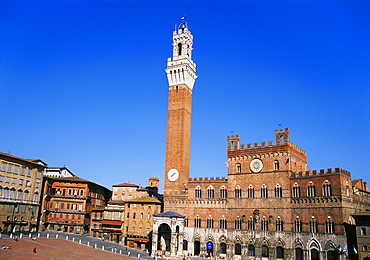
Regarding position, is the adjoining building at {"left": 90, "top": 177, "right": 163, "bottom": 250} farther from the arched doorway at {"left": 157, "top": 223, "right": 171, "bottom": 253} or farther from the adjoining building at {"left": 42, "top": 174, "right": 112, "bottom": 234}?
the adjoining building at {"left": 42, "top": 174, "right": 112, "bottom": 234}

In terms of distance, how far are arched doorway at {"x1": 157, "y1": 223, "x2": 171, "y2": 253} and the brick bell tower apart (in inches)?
239

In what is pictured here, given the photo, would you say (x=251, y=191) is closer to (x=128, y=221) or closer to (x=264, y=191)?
(x=264, y=191)

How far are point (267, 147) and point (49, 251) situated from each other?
38.5 metres

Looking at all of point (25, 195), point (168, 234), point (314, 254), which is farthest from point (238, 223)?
point (25, 195)

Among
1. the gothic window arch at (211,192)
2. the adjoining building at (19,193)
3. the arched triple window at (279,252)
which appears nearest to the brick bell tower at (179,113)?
the gothic window arch at (211,192)

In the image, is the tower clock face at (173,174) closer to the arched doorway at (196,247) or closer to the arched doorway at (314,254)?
the arched doorway at (196,247)

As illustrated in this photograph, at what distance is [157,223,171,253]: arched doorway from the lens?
205ft

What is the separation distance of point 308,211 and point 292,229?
3942 millimetres

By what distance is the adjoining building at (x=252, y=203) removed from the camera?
52.0 meters

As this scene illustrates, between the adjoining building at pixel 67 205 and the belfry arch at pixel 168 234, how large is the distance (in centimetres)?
2047

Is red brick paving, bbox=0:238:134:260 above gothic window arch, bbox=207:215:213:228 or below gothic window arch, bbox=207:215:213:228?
below

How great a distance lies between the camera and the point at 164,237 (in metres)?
63.1

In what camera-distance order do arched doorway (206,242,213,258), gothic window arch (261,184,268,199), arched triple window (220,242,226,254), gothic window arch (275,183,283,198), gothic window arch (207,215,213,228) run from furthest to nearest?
1. gothic window arch (207,215,213,228)
2. arched doorway (206,242,213,258)
3. arched triple window (220,242,226,254)
4. gothic window arch (261,184,268,199)
5. gothic window arch (275,183,283,198)

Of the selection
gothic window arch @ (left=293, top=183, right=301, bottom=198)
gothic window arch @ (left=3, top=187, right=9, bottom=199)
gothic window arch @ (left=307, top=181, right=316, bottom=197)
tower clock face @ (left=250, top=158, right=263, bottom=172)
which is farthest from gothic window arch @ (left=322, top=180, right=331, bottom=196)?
gothic window arch @ (left=3, top=187, right=9, bottom=199)
